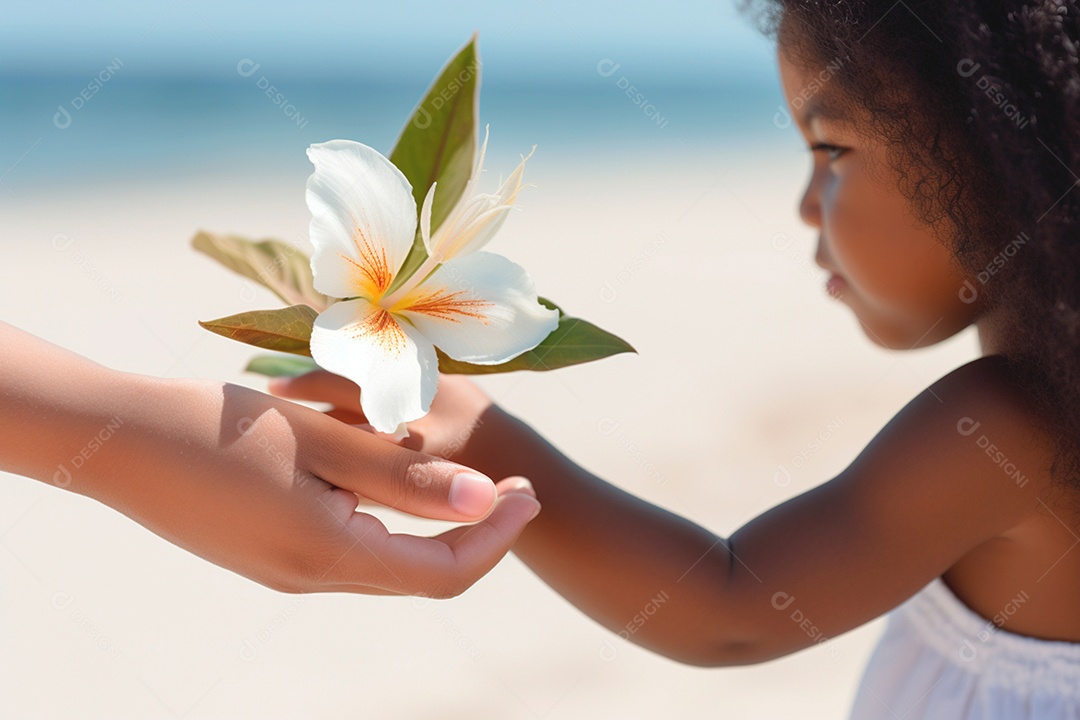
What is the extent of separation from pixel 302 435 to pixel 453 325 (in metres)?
0.16

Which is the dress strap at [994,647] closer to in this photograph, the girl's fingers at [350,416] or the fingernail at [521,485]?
the fingernail at [521,485]

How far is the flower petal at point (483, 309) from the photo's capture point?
2.84 ft

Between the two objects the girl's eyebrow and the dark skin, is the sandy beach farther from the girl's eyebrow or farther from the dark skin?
the girl's eyebrow

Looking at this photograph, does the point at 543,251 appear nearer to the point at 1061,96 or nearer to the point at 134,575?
the point at 134,575

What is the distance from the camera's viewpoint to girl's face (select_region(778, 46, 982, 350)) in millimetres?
1118

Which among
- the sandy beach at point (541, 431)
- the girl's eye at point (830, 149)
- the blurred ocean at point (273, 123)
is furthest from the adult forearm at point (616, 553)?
the blurred ocean at point (273, 123)

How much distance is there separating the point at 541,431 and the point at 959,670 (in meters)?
2.23

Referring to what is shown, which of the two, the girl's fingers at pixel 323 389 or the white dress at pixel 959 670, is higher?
the girl's fingers at pixel 323 389

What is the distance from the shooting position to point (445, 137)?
935mm

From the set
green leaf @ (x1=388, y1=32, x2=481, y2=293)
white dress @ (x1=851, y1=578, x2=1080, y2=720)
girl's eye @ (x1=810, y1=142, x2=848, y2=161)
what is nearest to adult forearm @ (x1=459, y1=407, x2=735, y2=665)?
white dress @ (x1=851, y1=578, x2=1080, y2=720)

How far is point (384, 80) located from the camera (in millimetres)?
12711

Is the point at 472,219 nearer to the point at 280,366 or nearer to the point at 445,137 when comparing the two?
the point at 445,137

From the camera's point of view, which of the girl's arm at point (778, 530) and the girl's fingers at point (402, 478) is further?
the girl's arm at point (778, 530)

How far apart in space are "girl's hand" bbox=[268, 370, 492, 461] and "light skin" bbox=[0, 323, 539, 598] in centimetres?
23
